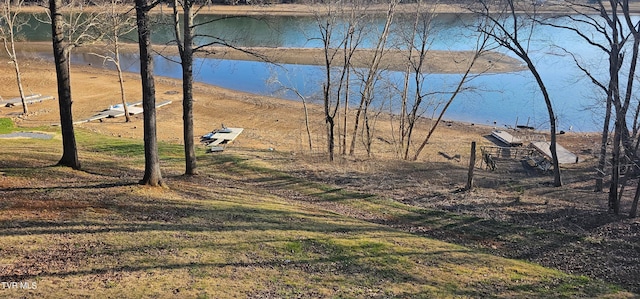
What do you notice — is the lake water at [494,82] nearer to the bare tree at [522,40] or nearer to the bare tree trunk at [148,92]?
the bare tree at [522,40]

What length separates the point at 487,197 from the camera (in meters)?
15.1

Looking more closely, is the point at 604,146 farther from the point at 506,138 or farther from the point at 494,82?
the point at 494,82

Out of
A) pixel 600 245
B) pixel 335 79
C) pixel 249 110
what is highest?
pixel 335 79

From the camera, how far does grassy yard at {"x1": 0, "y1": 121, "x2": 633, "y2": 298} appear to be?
270 inches

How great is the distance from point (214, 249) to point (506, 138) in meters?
23.3

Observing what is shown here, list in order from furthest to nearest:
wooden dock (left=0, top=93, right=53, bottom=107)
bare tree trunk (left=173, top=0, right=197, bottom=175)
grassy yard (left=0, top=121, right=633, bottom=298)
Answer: wooden dock (left=0, top=93, right=53, bottom=107) < bare tree trunk (left=173, top=0, right=197, bottom=175) < grassy yard (left=0, top=121, right=633, bottom=298)

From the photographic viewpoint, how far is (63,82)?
11422 mm

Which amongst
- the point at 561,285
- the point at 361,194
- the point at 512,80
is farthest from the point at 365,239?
the point at 512,80

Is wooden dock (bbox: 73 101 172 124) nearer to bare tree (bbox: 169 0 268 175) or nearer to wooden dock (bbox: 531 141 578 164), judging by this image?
bare tree (bbox: 169 0 268 175)

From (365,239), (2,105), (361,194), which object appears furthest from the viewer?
(2,105)

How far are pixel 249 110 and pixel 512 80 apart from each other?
71.9ft

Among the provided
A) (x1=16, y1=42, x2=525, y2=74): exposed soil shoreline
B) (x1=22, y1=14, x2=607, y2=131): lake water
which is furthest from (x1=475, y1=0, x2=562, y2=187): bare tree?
Answer: (x1=16, y1=42, x2=525, y2=74): exposed soil shoreline

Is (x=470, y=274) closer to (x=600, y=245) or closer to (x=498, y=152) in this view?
(x=600, y=245)

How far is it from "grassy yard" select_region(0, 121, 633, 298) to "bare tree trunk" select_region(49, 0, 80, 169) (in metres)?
0.41
